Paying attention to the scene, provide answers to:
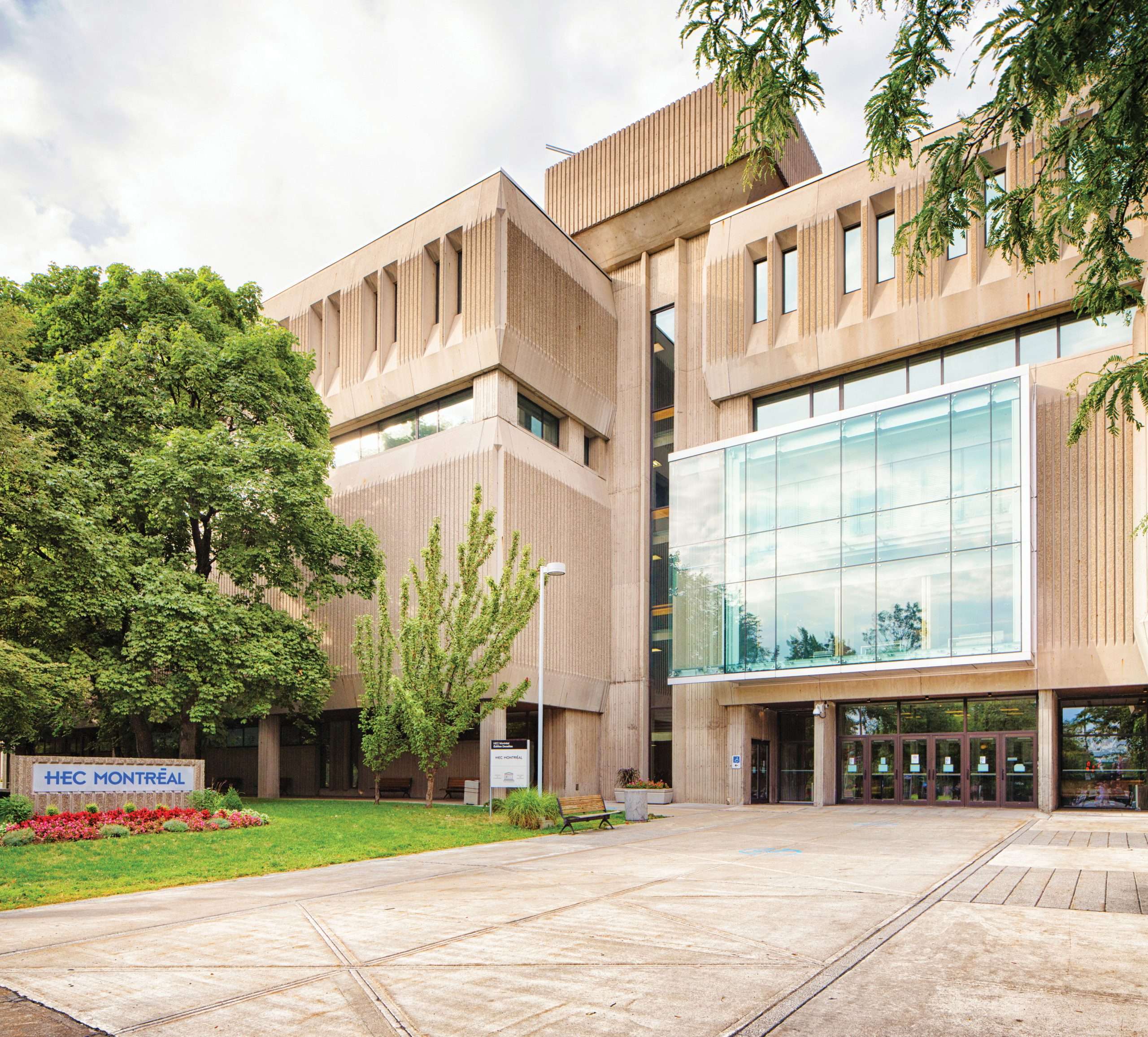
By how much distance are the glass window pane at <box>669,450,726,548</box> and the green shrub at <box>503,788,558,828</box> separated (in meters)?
13.3

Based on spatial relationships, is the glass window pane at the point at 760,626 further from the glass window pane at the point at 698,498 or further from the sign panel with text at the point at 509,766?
the sign panel with text at the point at 509,766

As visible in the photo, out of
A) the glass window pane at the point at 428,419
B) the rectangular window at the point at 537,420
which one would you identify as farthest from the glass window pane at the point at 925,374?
the glass window pane at the point at 428,419

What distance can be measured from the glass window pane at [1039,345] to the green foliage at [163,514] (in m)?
19.8

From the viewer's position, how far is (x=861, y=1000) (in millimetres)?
6000

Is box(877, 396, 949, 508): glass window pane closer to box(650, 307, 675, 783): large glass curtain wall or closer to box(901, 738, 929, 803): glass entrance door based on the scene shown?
box(901, 738, 929, 803): glass entrance door

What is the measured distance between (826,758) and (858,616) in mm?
5004

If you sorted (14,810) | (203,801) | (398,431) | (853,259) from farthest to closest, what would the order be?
(398,431)
(853,259)
(203,801)
(14,810)

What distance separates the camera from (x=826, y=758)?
97.9 feet

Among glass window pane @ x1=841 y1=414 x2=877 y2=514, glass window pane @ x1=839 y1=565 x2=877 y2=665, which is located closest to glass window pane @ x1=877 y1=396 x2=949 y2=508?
glass window pane @ x1=841 y1=414 x2=877 y2=514

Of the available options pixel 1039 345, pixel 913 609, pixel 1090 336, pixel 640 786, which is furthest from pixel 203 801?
pixel 1090 336

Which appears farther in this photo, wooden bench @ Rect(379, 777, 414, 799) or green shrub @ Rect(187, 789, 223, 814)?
wooden bench @ Rect(379, 777, 414, 799)

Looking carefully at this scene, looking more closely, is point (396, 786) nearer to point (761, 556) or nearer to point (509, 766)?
point (509, 766)

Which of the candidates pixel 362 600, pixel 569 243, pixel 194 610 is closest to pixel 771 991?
pixel 194 610

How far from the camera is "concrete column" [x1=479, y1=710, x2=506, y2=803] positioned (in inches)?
1148
